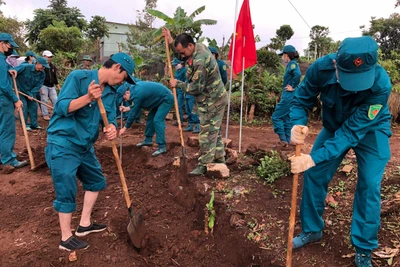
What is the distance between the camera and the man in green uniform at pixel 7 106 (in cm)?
496

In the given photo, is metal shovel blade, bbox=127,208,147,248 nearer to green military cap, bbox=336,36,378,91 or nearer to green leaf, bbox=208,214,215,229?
green leaf, bbox=208,214,215,229

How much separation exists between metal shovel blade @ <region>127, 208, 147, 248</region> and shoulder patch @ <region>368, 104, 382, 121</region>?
242 cm

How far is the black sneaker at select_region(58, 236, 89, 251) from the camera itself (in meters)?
2.98

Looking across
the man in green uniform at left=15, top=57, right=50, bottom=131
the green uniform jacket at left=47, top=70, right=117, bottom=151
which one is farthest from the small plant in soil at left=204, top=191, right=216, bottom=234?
the man in green uniform at left=15, top=57, right=50, bottom=131

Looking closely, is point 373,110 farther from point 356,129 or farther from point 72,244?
point 72,244

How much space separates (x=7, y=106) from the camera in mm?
5191

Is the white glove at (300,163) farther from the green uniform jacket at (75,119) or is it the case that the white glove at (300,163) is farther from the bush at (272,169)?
the green uniform jacket at (75,119)

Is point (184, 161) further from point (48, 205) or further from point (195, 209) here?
point (48, 205)

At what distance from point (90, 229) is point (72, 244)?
356mm

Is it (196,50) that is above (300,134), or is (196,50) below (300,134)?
above

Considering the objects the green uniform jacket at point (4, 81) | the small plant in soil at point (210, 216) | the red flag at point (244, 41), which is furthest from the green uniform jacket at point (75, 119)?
the red flag at point (244, 41)

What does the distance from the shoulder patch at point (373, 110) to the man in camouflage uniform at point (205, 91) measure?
236 centimetres

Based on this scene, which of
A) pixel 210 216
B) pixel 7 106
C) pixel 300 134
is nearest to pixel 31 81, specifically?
pixel 7 106

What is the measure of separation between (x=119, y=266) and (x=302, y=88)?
2.48 metres
